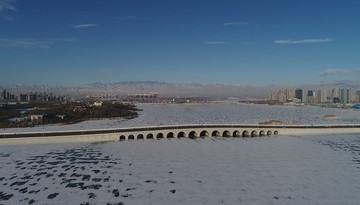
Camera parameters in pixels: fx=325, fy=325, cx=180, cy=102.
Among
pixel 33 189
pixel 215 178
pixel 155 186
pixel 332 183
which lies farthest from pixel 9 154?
pixel 332 183

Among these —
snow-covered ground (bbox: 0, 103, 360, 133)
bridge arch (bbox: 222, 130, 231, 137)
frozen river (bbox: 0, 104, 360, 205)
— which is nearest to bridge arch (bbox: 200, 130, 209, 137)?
bridge arch (bbox: 222, 130, 231, 137)

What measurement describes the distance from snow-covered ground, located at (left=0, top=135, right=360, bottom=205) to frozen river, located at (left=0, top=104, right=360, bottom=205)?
7 cm

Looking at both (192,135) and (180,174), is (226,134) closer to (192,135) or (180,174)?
(192,135)

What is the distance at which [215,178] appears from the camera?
88.1 feet

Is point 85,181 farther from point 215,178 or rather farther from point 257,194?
point 257,194

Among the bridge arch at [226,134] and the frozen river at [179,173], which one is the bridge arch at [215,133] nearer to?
the bridge arch at [226,134]

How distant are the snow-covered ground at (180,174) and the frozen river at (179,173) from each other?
0.22ft

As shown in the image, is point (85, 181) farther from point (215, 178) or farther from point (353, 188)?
point (353, 188)

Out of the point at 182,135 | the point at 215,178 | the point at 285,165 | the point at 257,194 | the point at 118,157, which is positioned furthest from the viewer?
the point at 182,135

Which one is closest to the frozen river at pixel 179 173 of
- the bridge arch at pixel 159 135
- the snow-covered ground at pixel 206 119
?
the bridge arch at pixel 159 135

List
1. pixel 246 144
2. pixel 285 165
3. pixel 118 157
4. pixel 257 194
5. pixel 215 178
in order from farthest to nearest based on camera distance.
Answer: pixel 246 144, pixel 118 157, pixel 285 165, pixel 215 178, pixel 257 194

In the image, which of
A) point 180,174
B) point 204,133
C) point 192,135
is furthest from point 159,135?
point 180,174

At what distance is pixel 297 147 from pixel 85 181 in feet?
93.4

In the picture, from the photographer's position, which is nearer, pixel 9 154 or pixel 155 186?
pixel 155 186
